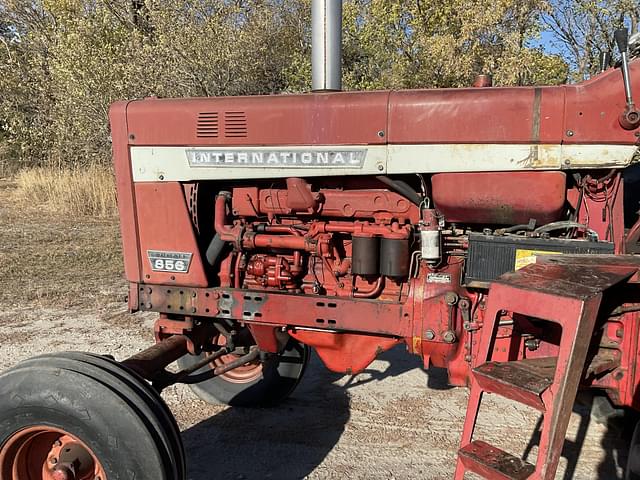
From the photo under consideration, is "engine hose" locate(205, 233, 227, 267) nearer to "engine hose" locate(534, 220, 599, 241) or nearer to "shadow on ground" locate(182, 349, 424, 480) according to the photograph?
"shadow on ground" locate(182, 349, 424, 480)

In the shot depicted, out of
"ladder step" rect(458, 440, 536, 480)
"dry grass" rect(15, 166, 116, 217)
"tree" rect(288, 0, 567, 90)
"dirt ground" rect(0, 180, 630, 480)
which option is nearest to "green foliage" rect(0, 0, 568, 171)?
"tree" rect(288, 0, 567, 90)

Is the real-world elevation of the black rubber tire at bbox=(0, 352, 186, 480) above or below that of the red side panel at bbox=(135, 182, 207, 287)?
below

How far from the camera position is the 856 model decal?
2980mm

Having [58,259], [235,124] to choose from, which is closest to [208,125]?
[235,124]

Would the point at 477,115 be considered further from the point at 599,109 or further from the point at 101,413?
the point at 101,413

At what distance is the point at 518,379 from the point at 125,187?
206 cm

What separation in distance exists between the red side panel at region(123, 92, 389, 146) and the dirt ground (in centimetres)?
170

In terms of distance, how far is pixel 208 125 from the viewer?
2832 mm

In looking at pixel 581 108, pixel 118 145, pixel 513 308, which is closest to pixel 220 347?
pixel 118 145

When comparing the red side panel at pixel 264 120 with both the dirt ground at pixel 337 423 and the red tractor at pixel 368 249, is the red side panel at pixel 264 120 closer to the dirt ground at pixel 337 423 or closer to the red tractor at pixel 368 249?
the red tractor at pixel 368 249

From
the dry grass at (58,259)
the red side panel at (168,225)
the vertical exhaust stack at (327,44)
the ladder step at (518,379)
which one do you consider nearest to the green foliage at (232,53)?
the dry grass at (58,259)

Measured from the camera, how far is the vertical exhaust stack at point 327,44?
10.3 ft

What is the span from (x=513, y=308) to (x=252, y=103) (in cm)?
151

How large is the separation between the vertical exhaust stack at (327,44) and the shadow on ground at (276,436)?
198cm
